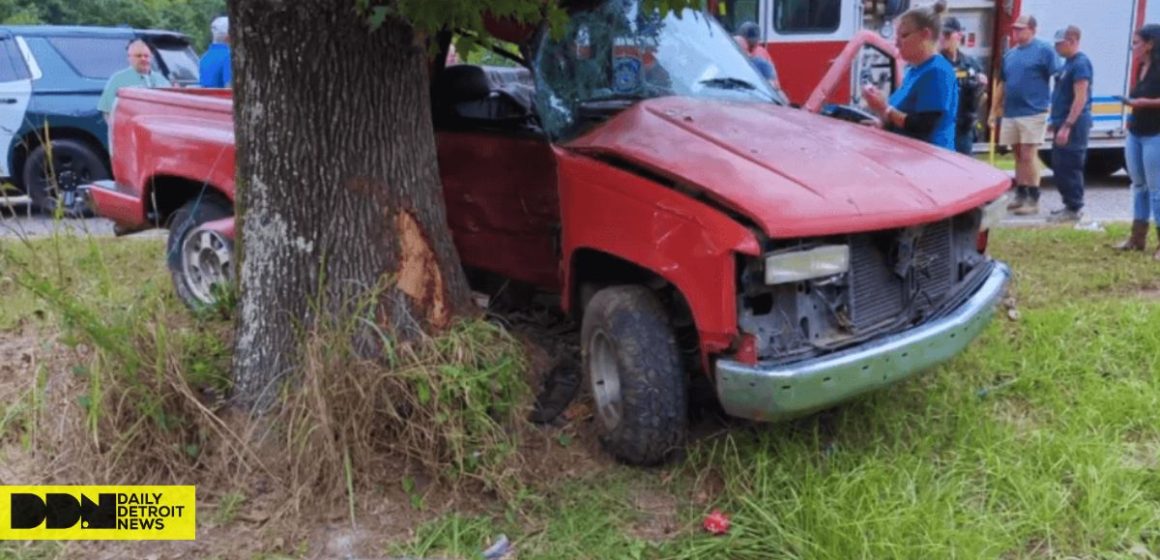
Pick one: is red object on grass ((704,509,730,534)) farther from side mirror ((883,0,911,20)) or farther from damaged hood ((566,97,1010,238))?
side mirror ((883,0,911,20))

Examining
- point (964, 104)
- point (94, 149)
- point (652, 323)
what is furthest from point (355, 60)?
point (94, 149)

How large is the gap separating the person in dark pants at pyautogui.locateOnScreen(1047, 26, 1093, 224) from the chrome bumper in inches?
228

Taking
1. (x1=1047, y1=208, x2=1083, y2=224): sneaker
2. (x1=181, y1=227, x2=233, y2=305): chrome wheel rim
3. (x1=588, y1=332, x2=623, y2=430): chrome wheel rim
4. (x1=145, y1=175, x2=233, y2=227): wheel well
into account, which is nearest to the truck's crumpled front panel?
(x1=588, y1=332, x2=623, y2=430): chrome wheel rim

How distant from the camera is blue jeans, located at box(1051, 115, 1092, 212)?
347 inches

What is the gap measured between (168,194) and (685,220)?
3.74 m

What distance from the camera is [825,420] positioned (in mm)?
4273

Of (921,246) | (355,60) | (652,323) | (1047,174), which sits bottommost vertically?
(1047,174)

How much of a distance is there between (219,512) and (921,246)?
2.99 m

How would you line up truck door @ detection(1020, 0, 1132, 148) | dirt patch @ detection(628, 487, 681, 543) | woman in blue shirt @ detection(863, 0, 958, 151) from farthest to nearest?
1. truck door @ detection(1020, 0, 1132, 148)
2. woman in blue shirt @ detection(863, 0, 958, 151)
3. dirt patch @ detection(628, 487, 681, 543)

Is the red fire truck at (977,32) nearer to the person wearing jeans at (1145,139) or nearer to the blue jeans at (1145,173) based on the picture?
the person wearing jeans at (1145,139)

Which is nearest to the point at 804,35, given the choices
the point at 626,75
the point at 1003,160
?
the point at 1003,160

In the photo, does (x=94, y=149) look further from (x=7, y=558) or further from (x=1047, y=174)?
(x=1047, y=174)

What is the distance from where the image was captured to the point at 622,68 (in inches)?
187

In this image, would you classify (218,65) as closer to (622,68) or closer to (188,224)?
(188,224)
